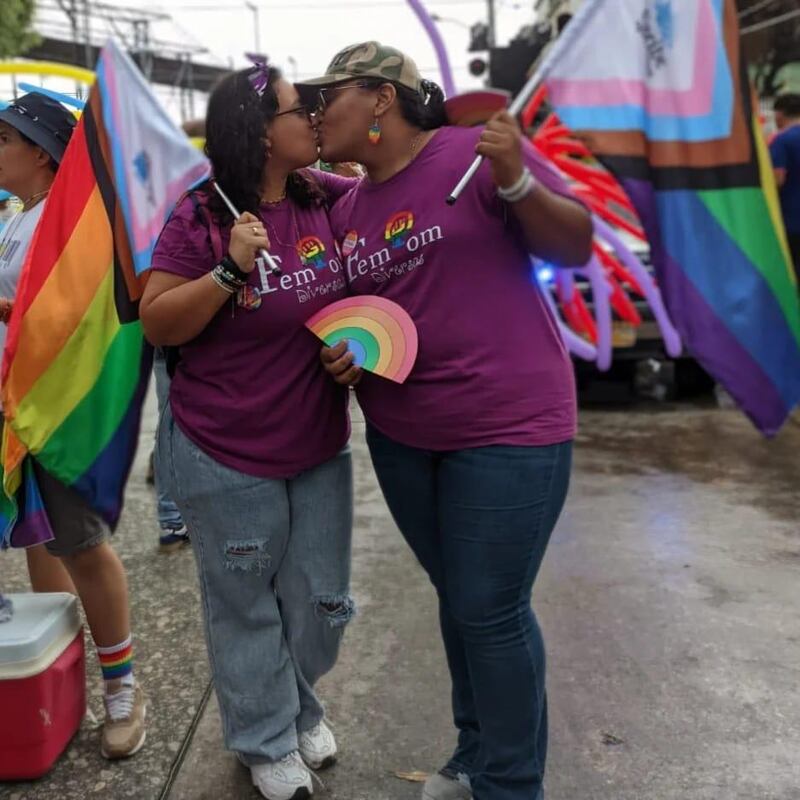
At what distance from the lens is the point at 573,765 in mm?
2652

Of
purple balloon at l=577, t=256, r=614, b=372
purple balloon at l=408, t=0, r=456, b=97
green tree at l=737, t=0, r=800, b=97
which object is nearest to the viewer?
purple balloon at l=408, t=0, r=456, b=97

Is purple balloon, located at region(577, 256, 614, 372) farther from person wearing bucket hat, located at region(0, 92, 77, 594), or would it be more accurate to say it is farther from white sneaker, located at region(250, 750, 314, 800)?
white sneaker, located at region(250, 750, 314, 800)

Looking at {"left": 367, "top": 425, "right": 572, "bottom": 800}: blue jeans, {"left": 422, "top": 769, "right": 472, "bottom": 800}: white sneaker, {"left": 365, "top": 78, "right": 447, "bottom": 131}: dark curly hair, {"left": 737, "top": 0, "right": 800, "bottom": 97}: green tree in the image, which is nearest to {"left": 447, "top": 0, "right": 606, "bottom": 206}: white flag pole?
{"left": 365, "top": 78, "right": 447, "bottom": 131}: dark curly hair

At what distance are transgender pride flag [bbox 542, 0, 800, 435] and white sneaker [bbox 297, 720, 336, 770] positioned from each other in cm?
154

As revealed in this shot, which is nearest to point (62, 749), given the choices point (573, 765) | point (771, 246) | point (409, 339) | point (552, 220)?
point (573, 765)

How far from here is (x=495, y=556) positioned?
2.07 metres

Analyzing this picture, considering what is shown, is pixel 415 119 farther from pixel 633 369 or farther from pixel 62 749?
pixel 633 369

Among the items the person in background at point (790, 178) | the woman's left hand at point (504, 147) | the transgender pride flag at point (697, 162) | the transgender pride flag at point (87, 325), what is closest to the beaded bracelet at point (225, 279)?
the transgender pride flag at point (87, 325)

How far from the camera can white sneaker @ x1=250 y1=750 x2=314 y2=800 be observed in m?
2.49

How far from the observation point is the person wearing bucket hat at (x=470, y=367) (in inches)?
78.7

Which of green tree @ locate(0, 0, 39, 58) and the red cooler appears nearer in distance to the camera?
the red cooler

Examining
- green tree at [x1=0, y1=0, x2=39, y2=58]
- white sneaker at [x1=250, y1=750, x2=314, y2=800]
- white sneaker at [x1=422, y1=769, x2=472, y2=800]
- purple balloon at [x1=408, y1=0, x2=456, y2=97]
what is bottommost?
white sneaker at [x1=422, y1=769, x2=472, y2=800]

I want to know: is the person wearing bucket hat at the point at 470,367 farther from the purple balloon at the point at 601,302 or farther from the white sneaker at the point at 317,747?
the purple balloon at the point at 601,302

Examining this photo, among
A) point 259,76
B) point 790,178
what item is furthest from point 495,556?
point 790,178
